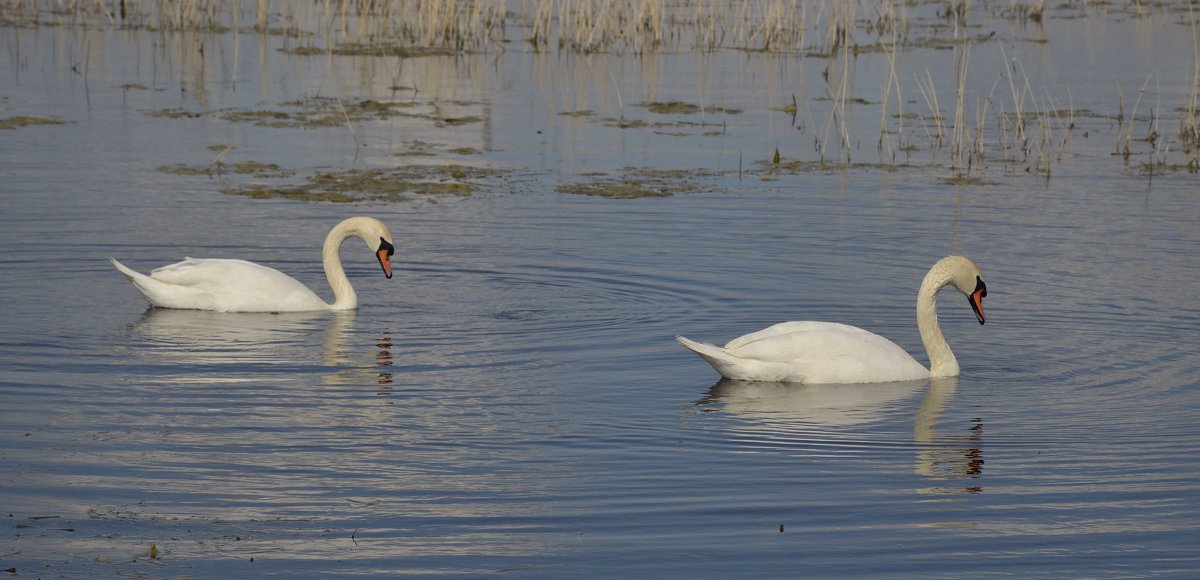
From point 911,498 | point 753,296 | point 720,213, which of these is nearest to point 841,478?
point 911,498

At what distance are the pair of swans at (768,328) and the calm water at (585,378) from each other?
0.14 metres

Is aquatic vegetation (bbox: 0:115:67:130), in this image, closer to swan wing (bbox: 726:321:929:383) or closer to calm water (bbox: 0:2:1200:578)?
calm water (bbox: 0:2:1200:578)

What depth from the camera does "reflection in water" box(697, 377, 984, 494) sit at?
777 cm

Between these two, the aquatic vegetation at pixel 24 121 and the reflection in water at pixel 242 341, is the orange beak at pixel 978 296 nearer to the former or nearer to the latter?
the reflection in water at pixel 242 341

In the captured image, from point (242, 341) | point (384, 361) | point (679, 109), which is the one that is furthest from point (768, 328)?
point (679, 109)

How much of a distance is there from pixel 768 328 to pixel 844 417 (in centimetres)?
96

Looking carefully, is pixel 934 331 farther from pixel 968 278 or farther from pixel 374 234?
pixel 374 234

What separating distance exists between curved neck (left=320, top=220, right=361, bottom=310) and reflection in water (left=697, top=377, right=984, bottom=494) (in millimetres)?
3224

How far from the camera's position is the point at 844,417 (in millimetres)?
8656

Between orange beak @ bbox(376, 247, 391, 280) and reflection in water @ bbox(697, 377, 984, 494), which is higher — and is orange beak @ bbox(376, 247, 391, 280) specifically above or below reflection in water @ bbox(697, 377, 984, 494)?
above

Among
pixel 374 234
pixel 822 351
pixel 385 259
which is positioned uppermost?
pixel 374 234

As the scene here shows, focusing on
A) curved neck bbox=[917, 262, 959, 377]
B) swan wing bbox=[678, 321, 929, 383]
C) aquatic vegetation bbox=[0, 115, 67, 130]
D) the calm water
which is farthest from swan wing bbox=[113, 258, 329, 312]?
aquatic vegetation bbox=[0, 115, 67, 130]

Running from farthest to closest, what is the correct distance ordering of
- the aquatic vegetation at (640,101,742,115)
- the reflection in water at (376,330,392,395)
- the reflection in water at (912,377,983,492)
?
the aquatic vegetation at (640,101,742,115), the reflection in water at (376,330,392,395), the reflection in water at (912,377,983,492)

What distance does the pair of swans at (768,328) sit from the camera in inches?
368
